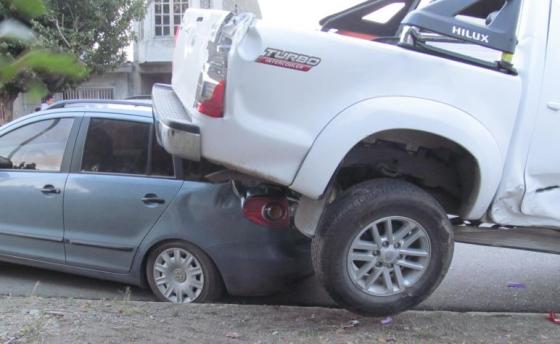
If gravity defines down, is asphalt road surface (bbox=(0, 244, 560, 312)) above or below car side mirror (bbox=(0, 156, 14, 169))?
below

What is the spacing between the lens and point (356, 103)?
319 cm

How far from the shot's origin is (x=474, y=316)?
393cm

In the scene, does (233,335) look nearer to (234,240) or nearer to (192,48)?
(234,240)

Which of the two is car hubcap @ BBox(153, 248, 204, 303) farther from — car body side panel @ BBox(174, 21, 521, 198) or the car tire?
car body side panel @ BBox(174, 21, 521, 198)

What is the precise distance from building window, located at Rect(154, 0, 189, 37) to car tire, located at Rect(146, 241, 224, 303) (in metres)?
15.6

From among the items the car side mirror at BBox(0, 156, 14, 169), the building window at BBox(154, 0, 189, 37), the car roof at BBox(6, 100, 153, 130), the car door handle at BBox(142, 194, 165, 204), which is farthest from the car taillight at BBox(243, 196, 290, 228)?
the building window at BBox(154, 0, 189, 37)

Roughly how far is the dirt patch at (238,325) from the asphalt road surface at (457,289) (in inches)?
33.0

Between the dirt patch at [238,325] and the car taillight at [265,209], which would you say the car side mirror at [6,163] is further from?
the car taillight at [265,209]

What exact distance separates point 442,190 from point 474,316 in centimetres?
87

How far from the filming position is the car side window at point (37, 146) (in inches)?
196

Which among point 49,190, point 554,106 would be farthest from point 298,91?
point 49,190

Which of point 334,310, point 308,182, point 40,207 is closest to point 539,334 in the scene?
point 334,310

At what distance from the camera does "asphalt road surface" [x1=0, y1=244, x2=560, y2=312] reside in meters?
4.91

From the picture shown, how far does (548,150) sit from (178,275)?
8.77 feet
